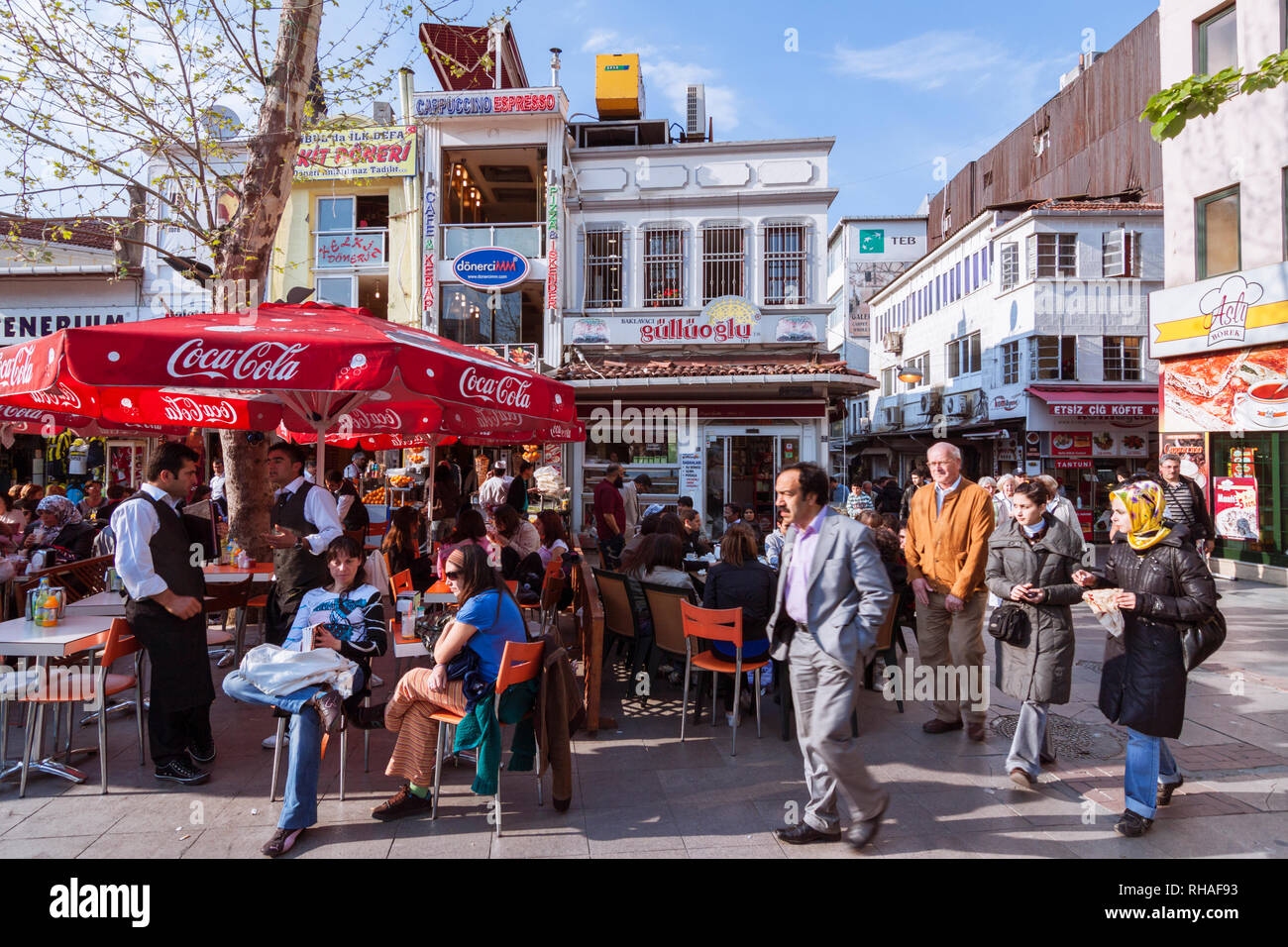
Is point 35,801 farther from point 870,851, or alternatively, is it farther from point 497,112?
point 497,112

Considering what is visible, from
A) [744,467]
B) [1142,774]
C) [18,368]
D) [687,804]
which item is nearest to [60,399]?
[18,368]

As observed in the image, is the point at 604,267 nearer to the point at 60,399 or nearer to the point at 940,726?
the point at 60,399

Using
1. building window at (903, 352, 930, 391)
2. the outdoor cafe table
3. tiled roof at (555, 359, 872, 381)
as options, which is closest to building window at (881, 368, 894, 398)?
building window at (903, 352, 930, 391)

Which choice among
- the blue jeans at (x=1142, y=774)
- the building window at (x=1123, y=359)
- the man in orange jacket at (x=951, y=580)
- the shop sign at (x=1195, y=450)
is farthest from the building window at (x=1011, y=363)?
the blue jeans at (x=1142, y=774)

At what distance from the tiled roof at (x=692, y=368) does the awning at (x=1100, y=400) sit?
32.5 feet

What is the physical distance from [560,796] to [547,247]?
45.3 ft

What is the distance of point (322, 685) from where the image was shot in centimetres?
370

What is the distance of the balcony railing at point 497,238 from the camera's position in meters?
16.1

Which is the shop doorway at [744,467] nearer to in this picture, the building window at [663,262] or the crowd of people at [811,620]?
the building window at [663,262]

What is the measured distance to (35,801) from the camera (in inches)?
157

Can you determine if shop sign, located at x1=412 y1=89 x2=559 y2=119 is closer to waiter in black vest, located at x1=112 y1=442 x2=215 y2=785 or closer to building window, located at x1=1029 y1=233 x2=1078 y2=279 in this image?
waiter in black vest, located at x1=112 y1=442 x2=215 y2=785

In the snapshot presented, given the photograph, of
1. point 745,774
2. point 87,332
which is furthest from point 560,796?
point 87,332

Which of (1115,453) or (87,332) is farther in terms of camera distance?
(1115,453)

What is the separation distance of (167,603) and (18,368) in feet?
5.29
